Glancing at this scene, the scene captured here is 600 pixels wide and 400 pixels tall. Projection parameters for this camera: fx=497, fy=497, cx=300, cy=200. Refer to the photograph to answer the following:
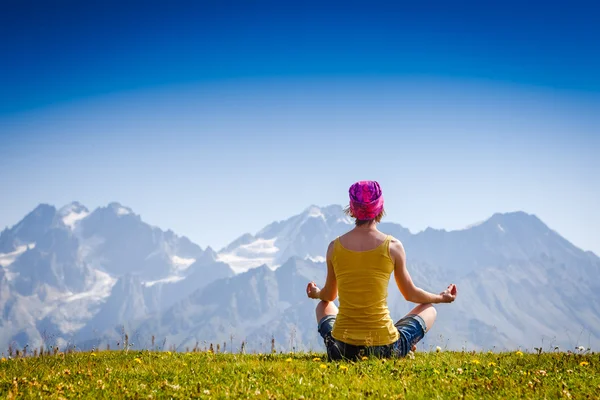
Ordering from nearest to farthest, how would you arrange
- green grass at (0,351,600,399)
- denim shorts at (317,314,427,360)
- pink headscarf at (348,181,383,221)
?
green grass at (0,351,600,399), pink headscarf at (348,181,383,221), denim shorts at (317,314,427,360)

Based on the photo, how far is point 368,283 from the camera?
757cm

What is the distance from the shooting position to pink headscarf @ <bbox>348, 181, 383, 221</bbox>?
7438 mm

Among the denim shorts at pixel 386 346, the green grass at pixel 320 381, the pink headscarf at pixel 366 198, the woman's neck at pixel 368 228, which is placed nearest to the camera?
the green grass at pixel 320 381

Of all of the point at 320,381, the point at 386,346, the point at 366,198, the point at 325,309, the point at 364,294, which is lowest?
the point at 320,381

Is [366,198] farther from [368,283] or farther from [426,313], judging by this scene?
[426,313]

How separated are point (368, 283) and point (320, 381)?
5.65 ft

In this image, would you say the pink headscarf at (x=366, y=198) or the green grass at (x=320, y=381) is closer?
the green grass at (x=320, y=381)

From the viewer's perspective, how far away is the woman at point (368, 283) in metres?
7.49

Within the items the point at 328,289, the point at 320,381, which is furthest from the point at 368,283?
the point at 320,381

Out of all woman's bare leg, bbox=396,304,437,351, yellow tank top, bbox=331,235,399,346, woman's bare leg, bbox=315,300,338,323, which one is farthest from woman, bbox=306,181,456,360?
woman's bare leg, bbox=315,300,338,323

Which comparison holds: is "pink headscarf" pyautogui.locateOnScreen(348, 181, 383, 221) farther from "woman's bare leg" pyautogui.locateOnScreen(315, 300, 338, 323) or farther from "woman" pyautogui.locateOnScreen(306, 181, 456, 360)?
"woman's bare leg" pyautogui.locateOnScreen(315, 300, 338, 323)

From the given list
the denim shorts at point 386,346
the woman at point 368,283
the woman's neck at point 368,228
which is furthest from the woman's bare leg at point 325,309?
the woman's neck at point 368,228

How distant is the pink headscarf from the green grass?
2249 mm

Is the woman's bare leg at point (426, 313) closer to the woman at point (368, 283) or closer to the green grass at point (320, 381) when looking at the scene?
the woman at point (368, 283)
